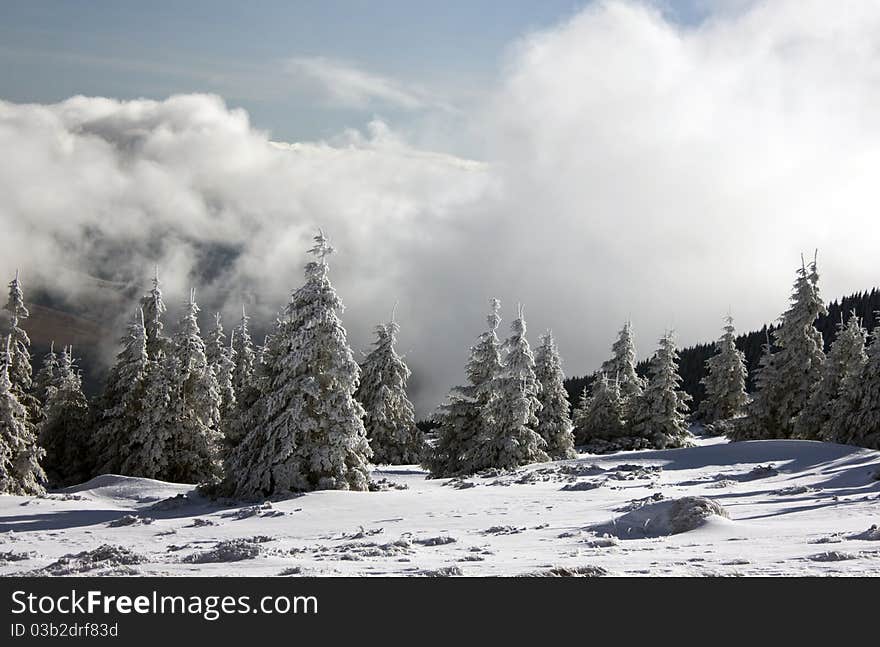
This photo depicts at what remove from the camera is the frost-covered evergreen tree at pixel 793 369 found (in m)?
50.9

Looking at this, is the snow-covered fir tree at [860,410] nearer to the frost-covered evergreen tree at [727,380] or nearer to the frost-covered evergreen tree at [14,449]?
the frost-covered evergreen tree at [727,380]

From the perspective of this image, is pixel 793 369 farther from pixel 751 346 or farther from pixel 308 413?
pixel 751 346

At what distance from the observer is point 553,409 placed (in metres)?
49.3

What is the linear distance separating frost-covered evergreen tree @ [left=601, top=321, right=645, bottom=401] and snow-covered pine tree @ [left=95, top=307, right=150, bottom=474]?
3726 cm

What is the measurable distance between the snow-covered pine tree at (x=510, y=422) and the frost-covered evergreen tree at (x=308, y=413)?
13070 mm

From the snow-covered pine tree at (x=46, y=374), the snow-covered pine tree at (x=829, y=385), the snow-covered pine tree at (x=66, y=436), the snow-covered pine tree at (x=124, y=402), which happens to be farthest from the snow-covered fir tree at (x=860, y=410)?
the snow-covered pine tree at (x=46, y=374)

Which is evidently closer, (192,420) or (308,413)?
(308,413)

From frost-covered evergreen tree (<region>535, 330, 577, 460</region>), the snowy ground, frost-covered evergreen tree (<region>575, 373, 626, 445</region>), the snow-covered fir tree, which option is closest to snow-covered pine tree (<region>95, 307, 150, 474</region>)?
the snowy ground

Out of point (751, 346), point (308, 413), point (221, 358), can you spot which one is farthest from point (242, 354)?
point (751, 346)

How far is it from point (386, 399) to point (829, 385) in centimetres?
3069

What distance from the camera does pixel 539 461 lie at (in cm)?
3938

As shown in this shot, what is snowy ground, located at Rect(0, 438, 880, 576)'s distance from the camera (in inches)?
436
